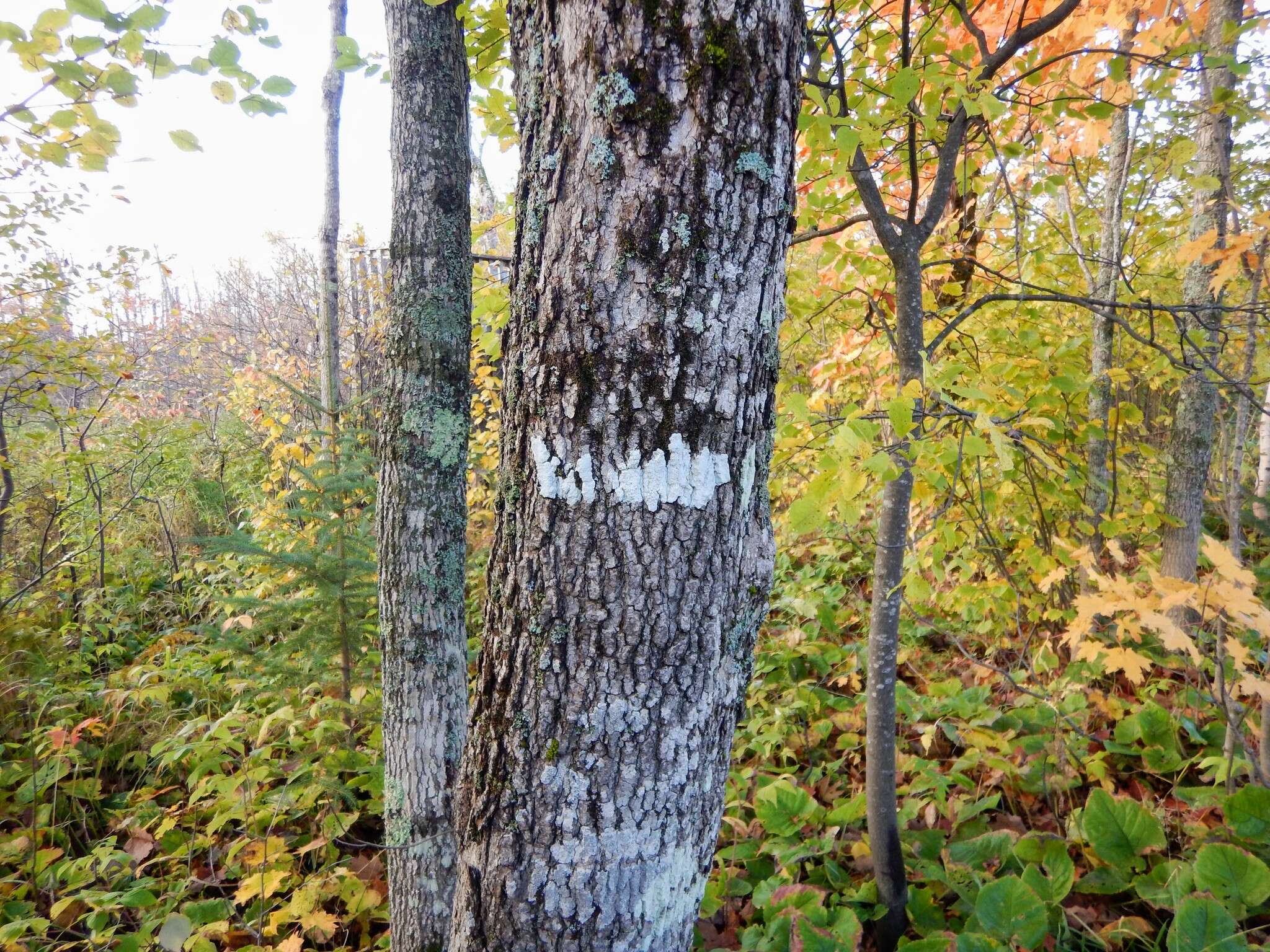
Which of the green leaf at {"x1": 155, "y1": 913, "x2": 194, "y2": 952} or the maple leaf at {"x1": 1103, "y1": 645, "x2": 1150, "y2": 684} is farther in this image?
the maple leaf at {"x1": 1103, "y1": 645, "x2": 1150, "y2": 684}

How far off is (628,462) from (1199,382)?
10.6 ft

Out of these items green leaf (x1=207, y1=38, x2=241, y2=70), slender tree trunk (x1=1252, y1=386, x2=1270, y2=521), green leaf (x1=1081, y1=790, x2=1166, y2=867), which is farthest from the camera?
slender tree trunk (x1=1252, y1=386, x2=1270, y2=521)

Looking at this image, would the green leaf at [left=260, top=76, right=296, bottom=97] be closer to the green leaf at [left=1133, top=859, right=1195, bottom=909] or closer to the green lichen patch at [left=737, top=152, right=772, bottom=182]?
the green lichen patch at [left=737, top=152, right=772, bottom=182]

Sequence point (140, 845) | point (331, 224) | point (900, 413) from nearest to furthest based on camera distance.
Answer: point (900, 413) < point (140, 845) < point (331, 224)

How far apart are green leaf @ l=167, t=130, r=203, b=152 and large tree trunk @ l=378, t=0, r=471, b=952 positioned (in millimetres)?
557

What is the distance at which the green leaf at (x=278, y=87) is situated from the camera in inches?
69.6

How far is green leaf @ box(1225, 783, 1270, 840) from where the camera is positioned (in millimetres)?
1938

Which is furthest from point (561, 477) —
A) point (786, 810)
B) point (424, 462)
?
point (786, 810)

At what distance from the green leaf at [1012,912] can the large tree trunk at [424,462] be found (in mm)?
1686

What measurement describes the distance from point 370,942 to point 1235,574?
3145 millimetres

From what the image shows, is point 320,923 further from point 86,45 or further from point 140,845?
point 86,45

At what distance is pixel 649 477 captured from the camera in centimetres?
90

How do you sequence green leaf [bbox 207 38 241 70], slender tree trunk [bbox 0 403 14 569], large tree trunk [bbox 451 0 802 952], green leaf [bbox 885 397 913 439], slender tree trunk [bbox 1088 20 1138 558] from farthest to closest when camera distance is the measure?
slender tree trunk [bbox 0 403 14 569]
slender tree trunk [bbox 1088 20 1138 558]
green leaf [bbox 207 38 241 70]
green leaf [bbox 885 397 913 439]
large tree trunk [bbox 451 0 802 952]

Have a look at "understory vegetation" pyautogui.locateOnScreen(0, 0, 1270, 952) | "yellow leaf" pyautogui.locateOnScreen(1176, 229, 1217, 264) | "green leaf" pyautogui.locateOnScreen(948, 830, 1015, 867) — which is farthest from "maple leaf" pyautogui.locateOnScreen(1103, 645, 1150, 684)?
"yellow leaf" pyautogui.locateOnScreen(1176, 229, 1217, 264)
